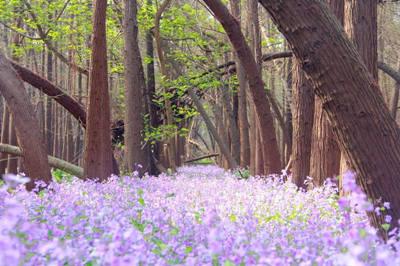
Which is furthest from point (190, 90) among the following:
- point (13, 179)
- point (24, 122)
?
point (13, 179)

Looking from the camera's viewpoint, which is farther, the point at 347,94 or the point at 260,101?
the point at 260,101

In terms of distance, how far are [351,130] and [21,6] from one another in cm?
1553

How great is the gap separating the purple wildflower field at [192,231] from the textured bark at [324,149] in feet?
2.01

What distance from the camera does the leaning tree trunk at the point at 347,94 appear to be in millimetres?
4203

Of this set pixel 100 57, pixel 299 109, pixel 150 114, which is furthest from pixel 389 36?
pixel 100 57

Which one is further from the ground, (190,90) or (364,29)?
(364,29)

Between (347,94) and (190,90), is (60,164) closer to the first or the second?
(190,90)

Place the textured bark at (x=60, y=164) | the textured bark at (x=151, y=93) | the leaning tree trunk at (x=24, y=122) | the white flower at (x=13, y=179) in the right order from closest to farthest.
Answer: the white flower at (x=13, y=179) < the leaning tree trunk at (x=24, y=122) < the textured bark at (x=60, y=164) < the textured bark at (x=151, y=93)

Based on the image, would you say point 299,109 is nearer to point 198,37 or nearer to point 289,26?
point 289,26

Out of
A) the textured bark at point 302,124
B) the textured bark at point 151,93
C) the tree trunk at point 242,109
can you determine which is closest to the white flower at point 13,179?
the textured bark at point 302,124

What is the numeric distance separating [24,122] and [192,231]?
4.88m

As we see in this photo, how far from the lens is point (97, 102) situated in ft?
30.1

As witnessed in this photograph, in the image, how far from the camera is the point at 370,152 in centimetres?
432

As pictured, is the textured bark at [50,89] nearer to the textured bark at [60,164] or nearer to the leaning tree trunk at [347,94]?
the textured bark at [60,164]
